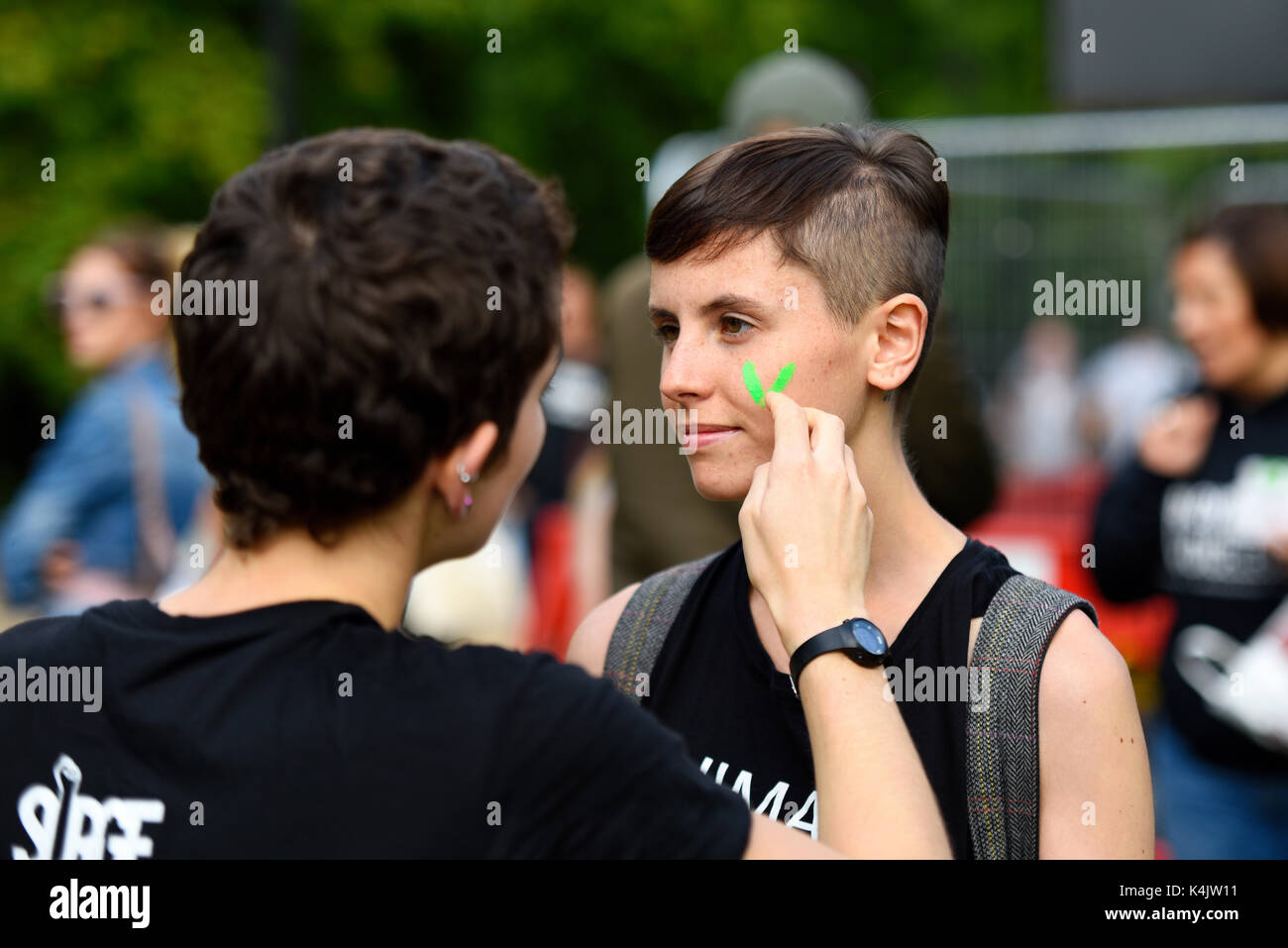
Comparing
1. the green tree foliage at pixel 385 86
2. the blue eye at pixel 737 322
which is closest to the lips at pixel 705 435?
the blue eye at pixel 737 322

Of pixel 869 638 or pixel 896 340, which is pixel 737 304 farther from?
pixel 869 638

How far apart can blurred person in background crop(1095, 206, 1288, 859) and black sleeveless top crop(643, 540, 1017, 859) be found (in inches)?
101

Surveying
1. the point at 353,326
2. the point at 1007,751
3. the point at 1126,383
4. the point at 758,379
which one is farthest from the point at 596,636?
the point at 1126,383

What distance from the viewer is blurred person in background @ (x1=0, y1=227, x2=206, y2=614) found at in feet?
16.1

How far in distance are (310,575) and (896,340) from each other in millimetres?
1094

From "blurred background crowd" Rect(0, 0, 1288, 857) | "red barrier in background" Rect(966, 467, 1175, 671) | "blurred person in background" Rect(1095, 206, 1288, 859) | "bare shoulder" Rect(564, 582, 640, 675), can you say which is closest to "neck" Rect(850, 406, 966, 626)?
"bare shoulder" Rect(564, 582, 640, 675)

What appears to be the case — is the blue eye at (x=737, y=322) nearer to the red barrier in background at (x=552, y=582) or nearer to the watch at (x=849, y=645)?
the watch at (x=849, y=645)

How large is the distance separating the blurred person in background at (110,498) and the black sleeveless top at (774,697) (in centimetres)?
304

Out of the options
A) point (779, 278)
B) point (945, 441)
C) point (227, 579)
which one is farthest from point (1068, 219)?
point (227, 579)

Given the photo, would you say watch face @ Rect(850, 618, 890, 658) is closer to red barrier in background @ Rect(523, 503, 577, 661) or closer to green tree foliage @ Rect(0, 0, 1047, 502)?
red barrier in background @ Rect(523, 503, 577, 661)

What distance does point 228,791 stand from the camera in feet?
4.86

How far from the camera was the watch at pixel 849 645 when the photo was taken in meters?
1.83

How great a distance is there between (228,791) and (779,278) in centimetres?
116

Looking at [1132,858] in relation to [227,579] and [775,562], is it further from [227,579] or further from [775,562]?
[227,579]
